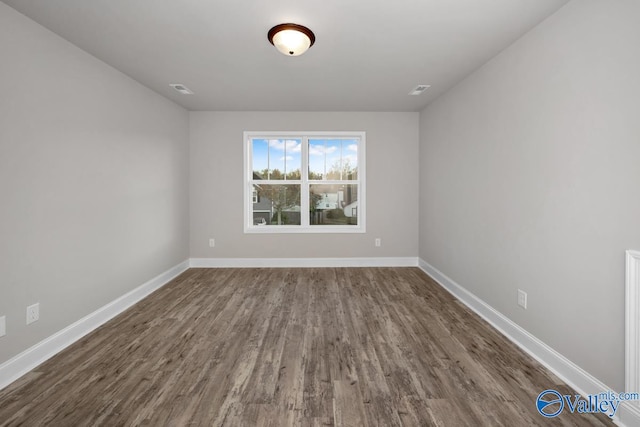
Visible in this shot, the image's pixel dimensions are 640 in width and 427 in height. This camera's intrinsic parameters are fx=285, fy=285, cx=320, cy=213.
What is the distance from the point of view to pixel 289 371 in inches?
77.9

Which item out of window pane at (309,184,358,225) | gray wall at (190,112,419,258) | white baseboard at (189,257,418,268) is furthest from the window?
white baseboard at (189,257,418,268)

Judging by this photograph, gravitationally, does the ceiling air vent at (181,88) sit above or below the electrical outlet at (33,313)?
above

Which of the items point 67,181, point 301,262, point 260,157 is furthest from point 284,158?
point 67,181

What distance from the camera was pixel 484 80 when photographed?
2846 millimetres

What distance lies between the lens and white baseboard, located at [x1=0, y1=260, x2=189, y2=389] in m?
1.91

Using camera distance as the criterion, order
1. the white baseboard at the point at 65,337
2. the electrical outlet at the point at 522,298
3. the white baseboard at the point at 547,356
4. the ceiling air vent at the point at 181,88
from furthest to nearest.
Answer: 1. the ceiling air vent at the point at 181,88
2. the electrical outlet at the point at 522,298
3. the white baseboard at the point at 65,337
4. the white baseboard at the point at 547,356


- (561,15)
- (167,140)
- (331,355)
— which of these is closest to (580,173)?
(561,15)

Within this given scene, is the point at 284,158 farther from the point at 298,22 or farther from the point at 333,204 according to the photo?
the point at 298,22

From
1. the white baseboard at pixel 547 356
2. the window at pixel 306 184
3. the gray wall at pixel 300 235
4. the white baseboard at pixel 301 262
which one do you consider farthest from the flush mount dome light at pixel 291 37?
the white baseboard at pixel 301 262

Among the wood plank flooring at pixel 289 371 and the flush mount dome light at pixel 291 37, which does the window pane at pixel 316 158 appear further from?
the flush mount dome light at pixel 291 37

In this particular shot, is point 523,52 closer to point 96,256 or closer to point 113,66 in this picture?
point 113,66

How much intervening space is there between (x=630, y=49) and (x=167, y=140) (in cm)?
448

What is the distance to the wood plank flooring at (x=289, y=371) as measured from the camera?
158 cm

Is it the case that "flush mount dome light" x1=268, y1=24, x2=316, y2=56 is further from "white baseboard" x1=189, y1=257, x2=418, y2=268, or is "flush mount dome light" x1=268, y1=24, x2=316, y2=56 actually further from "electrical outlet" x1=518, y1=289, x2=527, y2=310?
"white baseboard" x1=189, y1=257, x2=418, y2=268
